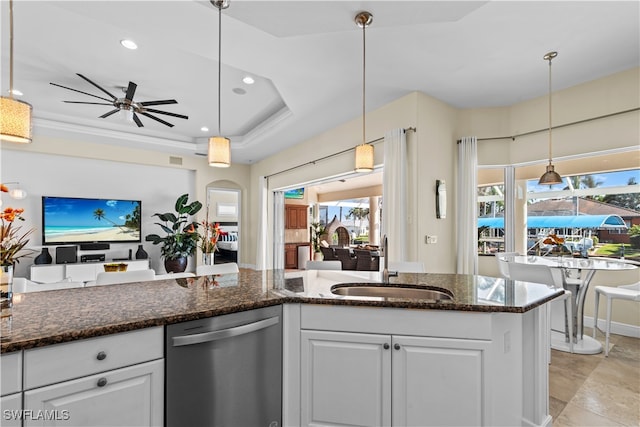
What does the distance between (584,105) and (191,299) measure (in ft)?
15.0

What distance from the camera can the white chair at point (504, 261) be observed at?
359 cm

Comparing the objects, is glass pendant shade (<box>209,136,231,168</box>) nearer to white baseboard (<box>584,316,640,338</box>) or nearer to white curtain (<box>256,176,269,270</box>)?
white baseboard (<box>584,316,640,338</box>)

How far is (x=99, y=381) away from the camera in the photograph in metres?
1.21

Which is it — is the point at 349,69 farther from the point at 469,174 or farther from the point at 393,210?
the point at 469,174

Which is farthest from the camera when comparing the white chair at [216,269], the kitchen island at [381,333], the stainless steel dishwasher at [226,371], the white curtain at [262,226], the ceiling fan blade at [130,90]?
the white curtain at [262,226]

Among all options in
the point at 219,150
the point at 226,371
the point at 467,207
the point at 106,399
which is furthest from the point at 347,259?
the point at 106,399

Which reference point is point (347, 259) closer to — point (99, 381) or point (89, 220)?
point (89, 220)

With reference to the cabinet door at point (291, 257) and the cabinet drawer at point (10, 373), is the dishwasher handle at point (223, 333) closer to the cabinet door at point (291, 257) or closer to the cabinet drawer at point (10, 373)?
the cabinet drawer at point (10, 373)

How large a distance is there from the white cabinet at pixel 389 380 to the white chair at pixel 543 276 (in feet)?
6.08

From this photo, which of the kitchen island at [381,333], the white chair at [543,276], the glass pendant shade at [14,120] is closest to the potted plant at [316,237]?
the white chair at [543,276]

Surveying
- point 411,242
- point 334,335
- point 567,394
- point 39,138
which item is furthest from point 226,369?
point 39,138

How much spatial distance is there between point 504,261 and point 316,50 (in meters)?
2.96

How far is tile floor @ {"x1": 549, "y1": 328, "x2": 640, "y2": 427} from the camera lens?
2.12m

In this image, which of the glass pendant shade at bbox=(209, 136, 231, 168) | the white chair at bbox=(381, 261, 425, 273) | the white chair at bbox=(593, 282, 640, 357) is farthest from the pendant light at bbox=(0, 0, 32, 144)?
the white chair at bbox=(593, 282, 640, 357)
